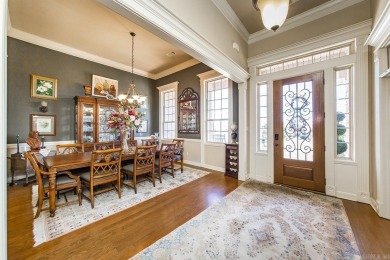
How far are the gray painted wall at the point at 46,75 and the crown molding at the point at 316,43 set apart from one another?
455 cm

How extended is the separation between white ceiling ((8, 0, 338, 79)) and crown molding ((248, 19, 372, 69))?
0.59 metres

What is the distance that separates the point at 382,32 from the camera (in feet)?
6.59

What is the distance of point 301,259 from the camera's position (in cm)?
155

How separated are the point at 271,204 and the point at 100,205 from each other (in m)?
2.76

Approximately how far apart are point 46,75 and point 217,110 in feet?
14.8

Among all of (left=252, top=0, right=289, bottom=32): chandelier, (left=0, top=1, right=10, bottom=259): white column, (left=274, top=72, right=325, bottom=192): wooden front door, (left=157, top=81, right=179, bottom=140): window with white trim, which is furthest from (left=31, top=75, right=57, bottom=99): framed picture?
(left=274, top=72, right=325, bottom=192): wooden front door

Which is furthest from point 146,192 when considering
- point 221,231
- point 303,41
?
point 303,41

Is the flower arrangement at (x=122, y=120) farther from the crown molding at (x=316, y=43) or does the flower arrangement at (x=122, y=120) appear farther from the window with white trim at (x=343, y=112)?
the window with white trim at (x=343, y=112)

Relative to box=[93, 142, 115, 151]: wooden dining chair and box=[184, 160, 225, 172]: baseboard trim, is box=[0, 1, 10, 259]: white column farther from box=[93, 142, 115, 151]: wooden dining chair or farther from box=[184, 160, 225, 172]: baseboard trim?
box=[184, 160, 225, 172]: baseboard trim

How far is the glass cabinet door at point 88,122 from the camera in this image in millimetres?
4312

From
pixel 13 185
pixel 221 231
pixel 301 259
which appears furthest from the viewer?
pixel 13 185

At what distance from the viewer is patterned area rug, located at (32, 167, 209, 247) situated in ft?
6.41

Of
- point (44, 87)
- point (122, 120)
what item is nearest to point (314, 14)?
point (122, 120)

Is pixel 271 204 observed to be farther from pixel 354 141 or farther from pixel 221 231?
pixel 354 141
